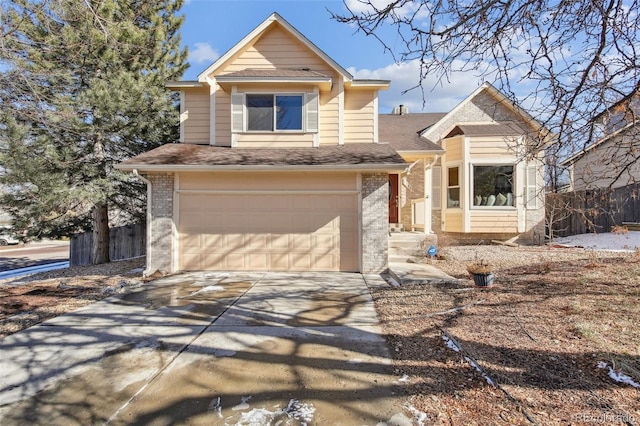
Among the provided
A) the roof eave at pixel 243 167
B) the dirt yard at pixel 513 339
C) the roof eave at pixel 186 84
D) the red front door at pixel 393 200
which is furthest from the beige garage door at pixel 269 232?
the red front door at pixel 393 200

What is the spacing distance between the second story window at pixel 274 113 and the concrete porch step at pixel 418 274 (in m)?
4.78

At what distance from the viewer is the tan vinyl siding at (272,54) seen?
34.3 ft

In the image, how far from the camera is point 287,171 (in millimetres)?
8758

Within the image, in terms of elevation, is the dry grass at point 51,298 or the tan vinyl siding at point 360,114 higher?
the tan vinyl siding at point 360,114

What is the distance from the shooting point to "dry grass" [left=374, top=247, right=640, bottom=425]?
2.71 metres

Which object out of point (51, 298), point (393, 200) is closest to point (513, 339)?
point (51, 298)

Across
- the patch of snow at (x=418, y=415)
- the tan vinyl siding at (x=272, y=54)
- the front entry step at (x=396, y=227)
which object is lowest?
the patch of snow at (x=418, y=415)

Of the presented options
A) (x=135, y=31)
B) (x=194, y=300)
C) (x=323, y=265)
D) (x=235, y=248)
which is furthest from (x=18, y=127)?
(x=323, y=265)

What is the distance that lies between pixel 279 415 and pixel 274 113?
8543 millimetres

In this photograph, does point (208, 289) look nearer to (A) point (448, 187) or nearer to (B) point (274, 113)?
(B) point (274, 113)

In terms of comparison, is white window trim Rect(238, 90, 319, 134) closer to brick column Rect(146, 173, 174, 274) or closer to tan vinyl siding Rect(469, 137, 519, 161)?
brick column Rect(146, 173, 174, 274)

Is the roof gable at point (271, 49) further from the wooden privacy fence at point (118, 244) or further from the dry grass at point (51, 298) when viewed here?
the wooden privacy fence at point (118, 244)

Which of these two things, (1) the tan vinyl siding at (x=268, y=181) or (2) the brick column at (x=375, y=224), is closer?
(2) the brick column at (x=375, y=224)

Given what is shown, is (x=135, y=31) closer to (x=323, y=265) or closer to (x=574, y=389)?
(x=323, y=265)
